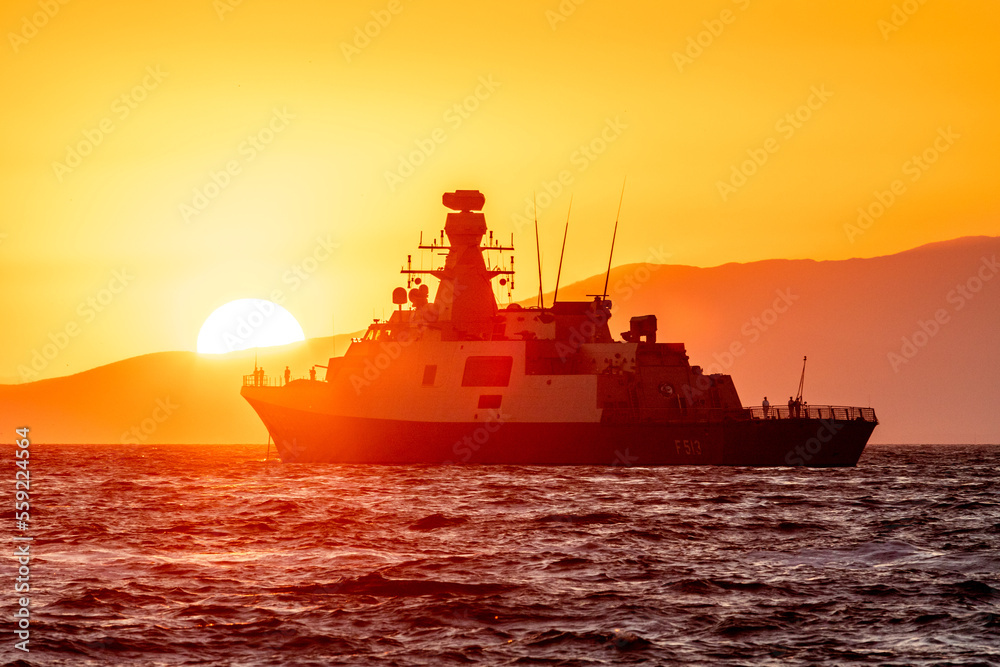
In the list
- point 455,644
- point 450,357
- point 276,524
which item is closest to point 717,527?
point 276,524

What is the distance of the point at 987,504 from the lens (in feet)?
87.6

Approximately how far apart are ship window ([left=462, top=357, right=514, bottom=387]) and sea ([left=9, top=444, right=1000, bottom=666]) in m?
14.2

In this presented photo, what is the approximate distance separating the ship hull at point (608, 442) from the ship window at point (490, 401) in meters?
0.32

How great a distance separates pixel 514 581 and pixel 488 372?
27.6 meters

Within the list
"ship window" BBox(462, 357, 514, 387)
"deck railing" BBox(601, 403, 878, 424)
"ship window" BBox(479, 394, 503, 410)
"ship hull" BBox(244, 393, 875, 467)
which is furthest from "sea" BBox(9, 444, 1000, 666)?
"ship window" BBox(462, 357, 514, 387)

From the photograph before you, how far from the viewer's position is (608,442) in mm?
41188

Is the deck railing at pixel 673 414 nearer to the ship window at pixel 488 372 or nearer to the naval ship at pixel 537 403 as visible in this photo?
the naval ship at pixel 537 403

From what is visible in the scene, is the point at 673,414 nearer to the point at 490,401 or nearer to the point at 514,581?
the point at 490,401

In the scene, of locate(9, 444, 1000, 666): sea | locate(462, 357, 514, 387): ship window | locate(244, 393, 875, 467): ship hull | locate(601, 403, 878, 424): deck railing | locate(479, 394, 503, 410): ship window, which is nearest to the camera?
locate(9, 444, 1000, 666): sea

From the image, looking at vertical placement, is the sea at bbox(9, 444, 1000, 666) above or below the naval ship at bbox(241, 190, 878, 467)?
below

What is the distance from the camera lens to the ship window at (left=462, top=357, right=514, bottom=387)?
4244 centimetres

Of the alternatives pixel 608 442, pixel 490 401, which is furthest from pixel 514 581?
pixel 490 401

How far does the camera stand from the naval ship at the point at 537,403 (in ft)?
134

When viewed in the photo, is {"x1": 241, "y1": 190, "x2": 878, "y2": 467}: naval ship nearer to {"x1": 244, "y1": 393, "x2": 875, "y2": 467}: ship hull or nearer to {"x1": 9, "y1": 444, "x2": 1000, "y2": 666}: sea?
{"x1": 244, "y1": 393, "x2": 875, "y2": 467}: ship hull
